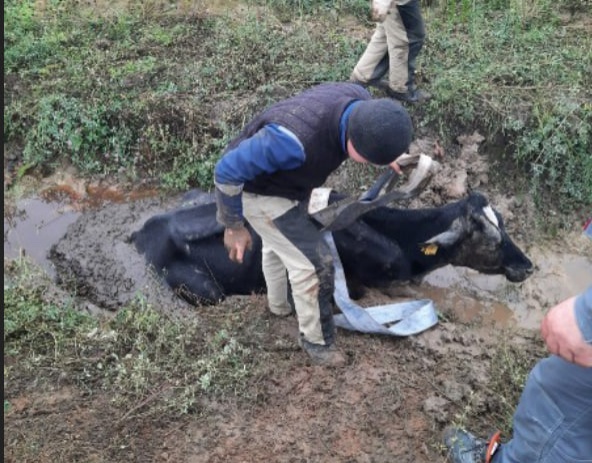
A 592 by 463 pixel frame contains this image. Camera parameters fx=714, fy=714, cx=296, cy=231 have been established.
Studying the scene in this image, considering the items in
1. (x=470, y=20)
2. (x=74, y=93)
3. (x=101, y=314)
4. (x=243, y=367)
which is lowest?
(x=101, y=314)

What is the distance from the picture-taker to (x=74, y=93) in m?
6.66

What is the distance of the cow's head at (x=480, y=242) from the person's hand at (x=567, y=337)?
2.29 m

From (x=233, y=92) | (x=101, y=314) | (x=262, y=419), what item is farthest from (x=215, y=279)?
(x=233, y=92)

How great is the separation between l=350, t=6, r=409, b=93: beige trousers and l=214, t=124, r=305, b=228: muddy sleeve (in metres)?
2.93

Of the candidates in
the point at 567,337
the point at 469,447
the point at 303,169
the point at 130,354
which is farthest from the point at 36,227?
the point at 567,337

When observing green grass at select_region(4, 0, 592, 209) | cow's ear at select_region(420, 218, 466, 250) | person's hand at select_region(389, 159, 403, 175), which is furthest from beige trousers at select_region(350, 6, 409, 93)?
person's hand at select_region(389, 159, 403, 175)

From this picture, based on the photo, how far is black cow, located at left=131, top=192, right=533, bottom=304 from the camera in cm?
502

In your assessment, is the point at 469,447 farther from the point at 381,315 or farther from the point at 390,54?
the point at 390,54

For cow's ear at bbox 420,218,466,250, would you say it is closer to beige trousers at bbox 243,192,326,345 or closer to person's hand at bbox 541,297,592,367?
beige trousers at bbox 243,192,326,345

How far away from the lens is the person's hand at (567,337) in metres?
2.63

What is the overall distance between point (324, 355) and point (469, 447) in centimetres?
109

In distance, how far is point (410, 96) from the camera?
647cm

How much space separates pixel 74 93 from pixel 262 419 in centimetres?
394

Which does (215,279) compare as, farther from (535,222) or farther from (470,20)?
(470,20)
